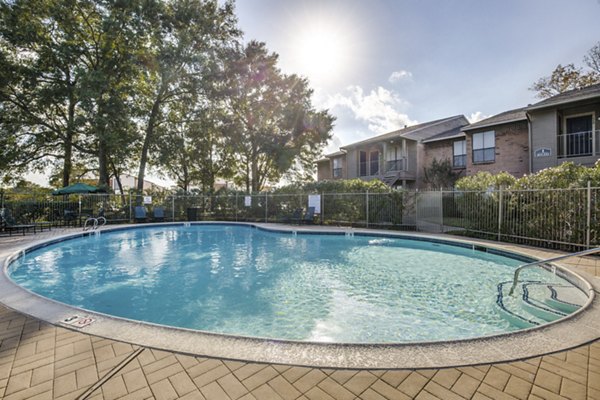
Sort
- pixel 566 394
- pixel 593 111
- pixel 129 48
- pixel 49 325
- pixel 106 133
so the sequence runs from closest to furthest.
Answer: pixel 566 394
pixel 49 325
pixel 593 111
pixel 106 133
pixel 129 48

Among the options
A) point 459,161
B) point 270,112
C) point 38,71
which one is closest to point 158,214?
point 38,71

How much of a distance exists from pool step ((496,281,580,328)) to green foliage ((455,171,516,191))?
465 centimetres

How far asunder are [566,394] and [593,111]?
51.4 feet

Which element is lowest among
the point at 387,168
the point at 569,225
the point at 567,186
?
the point at 569,225

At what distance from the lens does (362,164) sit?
2194cm

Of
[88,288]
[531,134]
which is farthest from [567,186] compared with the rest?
[88,288]

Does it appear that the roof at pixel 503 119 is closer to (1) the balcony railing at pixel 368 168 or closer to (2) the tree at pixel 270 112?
(1) the balcony railing at pixel 368 168

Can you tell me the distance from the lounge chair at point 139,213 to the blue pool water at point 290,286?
5.21m

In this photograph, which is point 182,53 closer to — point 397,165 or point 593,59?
point 397,165

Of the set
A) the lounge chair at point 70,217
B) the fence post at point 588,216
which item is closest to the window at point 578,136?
the fence post at point 588,216

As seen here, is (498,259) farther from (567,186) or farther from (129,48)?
(129,48)

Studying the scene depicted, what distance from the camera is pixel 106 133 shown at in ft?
49.4

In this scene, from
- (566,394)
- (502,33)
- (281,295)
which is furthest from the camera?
(502,33)

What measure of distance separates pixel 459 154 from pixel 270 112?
1324cm
